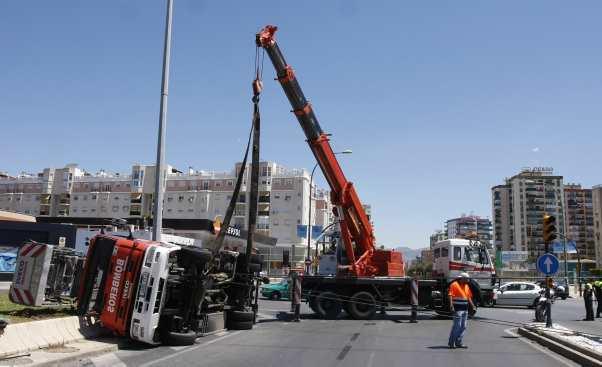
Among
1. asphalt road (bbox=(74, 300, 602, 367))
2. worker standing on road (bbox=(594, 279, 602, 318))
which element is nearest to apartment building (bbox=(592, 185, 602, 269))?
worker standing on road (bbox=(594, 279, 602, 318))

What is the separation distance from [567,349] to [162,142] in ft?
34.2

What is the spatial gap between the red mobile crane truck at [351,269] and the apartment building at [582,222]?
162 m

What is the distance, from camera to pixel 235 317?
585 inches

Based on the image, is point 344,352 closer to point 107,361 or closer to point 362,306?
point 107,361

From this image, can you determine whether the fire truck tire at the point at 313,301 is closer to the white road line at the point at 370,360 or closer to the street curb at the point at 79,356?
the white road line at the point at 370,360

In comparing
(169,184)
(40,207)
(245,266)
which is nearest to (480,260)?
(245,266)

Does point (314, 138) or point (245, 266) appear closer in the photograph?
point (245, 266)

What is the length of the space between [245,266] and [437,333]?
5697mm

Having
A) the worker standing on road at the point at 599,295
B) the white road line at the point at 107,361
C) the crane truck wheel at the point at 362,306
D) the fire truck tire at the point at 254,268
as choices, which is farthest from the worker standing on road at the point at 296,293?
the worker standing on road at the point at 599,295

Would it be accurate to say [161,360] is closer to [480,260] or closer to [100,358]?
[100,358]

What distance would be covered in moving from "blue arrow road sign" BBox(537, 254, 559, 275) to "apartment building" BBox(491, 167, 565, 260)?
149315 millimetres

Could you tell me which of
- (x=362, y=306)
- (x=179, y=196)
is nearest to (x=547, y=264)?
(x=362, y=306)

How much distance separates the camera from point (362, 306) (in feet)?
64.1

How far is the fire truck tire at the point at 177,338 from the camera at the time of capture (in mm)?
11180
